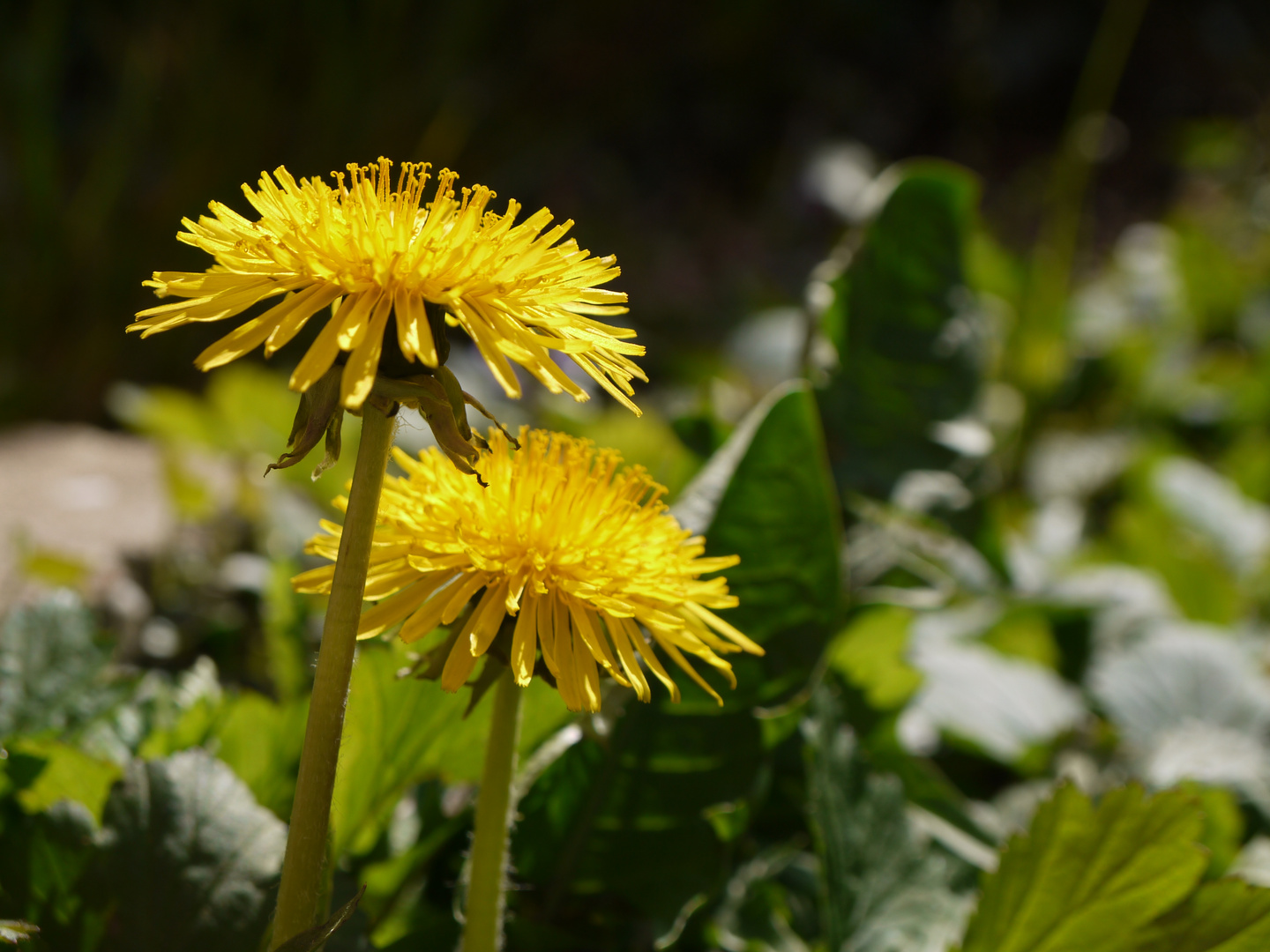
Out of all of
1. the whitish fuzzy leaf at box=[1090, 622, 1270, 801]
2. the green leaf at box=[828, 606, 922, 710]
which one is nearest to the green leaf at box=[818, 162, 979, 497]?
the green leaf at box=[828, 606, 922, 710]

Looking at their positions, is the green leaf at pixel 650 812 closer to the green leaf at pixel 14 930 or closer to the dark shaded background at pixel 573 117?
the green leaf at pixel 14 930

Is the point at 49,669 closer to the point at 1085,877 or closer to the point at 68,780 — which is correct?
the point at 68,780

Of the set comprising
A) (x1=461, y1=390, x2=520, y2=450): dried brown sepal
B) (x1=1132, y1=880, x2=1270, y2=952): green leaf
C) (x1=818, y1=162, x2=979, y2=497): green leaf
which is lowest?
(x1=1132, y1=880, x2=1270, y2=952): green leaf

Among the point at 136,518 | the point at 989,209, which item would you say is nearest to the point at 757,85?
the point at 989,209

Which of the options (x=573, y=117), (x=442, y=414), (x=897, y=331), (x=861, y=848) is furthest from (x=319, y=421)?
(x=573, y=117)

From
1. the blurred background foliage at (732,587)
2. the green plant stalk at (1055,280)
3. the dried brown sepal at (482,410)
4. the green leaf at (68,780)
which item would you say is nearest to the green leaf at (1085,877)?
the blurred background foliage at (732,587)

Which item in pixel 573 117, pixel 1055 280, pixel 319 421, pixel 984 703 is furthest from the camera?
pixel 573 117

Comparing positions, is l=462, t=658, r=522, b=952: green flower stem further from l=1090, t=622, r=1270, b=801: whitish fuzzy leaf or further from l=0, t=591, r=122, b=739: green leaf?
l=1090, t=622, r=1270, b=801: whitish fuzzy leaf

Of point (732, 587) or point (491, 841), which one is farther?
point (732, 587)
